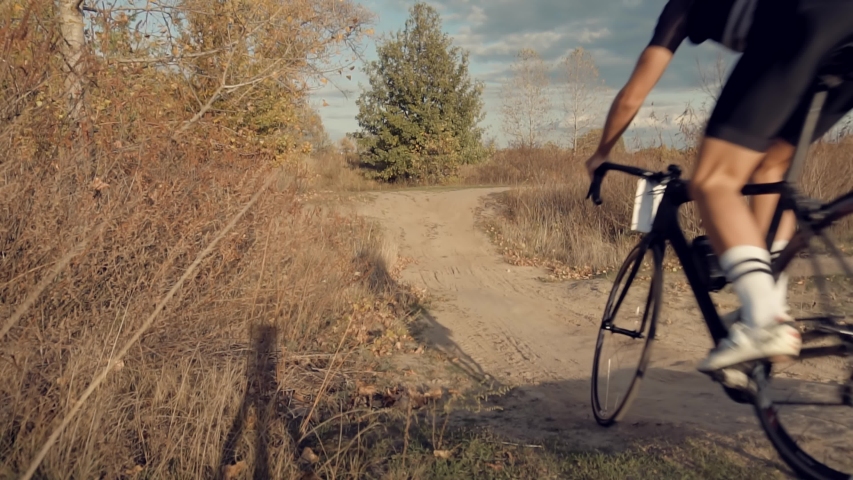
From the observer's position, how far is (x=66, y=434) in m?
3.21

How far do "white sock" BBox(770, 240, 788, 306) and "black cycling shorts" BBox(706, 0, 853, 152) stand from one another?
1.44 feet

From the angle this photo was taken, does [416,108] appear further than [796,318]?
Yes

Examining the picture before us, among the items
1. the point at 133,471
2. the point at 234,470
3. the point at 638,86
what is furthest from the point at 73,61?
the point at 638,86

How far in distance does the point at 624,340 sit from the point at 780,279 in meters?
1.42

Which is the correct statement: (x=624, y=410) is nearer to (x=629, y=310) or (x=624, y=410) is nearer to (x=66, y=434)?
(x=629, y=310)

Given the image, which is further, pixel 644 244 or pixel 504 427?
pixel 504 427

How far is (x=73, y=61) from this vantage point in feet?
18.9

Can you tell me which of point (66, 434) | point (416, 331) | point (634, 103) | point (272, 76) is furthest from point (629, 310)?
point (272, 76)

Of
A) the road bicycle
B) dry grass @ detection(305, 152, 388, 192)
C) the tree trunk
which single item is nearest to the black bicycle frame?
the road bicycle

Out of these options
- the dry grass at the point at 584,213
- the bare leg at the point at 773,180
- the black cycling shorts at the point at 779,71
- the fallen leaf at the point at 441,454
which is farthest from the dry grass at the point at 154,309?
the dry grass at the point at 584,213

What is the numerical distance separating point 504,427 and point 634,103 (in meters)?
1.94

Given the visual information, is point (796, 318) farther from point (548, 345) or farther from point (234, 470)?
point (548, 345)

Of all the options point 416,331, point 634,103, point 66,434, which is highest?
point 634,103

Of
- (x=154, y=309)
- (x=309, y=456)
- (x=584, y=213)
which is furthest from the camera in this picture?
(x=584, y=213)
